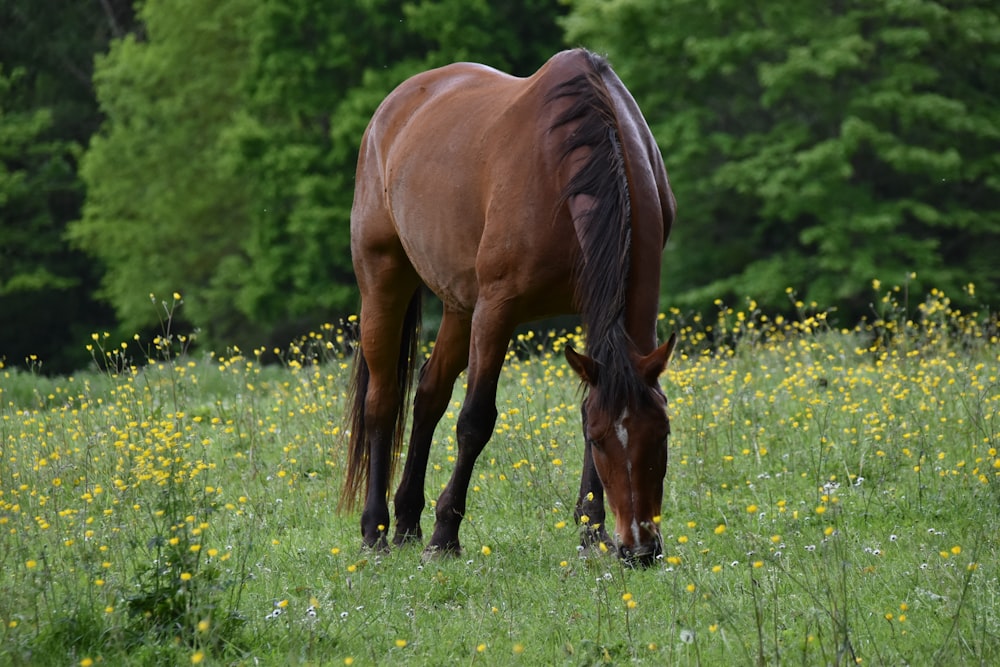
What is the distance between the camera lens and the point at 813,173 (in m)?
21.2

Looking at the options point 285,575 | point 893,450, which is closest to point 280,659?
point 285,575

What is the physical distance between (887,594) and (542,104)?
2.58 meters

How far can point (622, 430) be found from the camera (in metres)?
4.53

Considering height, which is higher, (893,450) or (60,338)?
(893,450)

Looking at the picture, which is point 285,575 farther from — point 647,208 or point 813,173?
point 813,173

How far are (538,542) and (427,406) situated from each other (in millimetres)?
1003

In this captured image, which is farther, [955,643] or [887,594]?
[887,594]

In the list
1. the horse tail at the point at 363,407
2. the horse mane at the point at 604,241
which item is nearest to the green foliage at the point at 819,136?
the horse tail at the point at 363,407

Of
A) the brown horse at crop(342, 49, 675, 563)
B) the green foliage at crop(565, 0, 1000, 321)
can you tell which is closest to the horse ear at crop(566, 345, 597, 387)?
the brown horse at crop(342, 49, 675, 563)

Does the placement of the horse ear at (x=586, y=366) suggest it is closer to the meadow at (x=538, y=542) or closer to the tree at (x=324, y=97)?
the meadow at (x=538, y=542)

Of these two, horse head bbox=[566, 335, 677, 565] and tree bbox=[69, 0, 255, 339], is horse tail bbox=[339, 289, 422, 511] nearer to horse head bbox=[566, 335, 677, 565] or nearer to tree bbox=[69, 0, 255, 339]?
horse head bbox=[566, 335, 677, 565]

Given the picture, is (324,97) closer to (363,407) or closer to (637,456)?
(363,407)

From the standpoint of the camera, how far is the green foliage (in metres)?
20.5

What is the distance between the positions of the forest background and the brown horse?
1282 centimetres
